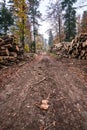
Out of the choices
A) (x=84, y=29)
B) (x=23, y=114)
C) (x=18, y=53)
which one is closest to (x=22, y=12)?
(x=18, y=53)

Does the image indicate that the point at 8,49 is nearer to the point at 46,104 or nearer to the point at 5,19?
the point at 46,104

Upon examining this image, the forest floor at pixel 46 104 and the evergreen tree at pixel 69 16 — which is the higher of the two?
the evergreen tree at pixel 69 16

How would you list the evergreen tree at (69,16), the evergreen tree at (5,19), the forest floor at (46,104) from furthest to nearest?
the evergreen tree at (69,16)
the evergreen tree at (5,19)
the forest floor at (46,104)

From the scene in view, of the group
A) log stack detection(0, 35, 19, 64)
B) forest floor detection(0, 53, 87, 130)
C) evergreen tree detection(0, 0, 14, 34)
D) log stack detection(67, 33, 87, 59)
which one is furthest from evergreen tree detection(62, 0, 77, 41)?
forest floor detection(0, 53, 87, 130)

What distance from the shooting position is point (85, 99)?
571 centimetres

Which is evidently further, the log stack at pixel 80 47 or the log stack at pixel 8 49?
the log stack at pixel 80 47

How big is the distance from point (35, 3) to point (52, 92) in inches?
1114

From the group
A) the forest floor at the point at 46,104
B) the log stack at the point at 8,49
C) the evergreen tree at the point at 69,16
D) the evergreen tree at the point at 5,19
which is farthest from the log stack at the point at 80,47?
the evergreen tree at the point at 5,19

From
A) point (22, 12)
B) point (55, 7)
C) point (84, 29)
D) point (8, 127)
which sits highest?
point (55, 7)

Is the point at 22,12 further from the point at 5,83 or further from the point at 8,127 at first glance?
the point at 8,127

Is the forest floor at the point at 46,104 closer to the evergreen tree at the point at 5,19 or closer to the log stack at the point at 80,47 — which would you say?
the log stack at the point at 80,47

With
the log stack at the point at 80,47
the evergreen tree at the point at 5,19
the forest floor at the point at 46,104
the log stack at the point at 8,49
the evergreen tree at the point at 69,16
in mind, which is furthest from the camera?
the evergreen tree at the point at 69,16

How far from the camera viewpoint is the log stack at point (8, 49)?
12492mm

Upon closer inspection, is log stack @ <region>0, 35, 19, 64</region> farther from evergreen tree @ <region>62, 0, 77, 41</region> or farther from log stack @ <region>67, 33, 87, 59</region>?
evergreen tree @ <region>62, 0, 77, 41</region>
